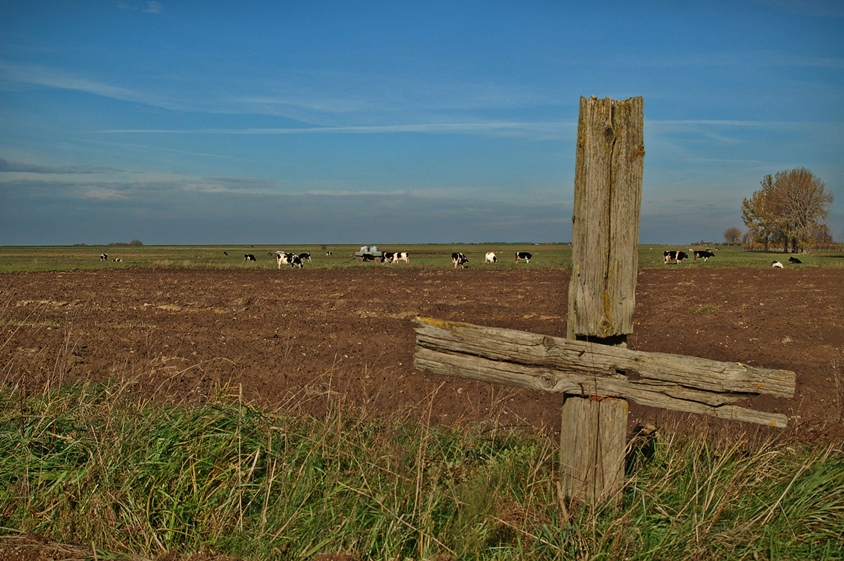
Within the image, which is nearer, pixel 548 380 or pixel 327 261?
pixel 548 380

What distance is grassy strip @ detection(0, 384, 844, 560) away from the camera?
3.66 metres

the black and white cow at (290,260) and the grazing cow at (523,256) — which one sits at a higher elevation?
the grazing cow at (523,256)

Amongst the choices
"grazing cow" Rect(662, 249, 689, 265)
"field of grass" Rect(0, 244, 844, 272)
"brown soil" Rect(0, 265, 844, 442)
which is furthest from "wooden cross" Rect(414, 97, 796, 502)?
"grazing cow" Rect(662, 249, 689, 265)

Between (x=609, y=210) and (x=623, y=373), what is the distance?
3.27ft

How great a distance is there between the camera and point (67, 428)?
15.3 feet

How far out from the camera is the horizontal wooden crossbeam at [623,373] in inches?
155

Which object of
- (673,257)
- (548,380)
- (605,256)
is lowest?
(548,380)

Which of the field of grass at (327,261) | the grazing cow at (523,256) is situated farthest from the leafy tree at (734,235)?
the grazing cow at (523,256)

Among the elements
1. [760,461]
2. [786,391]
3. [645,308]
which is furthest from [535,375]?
[645,308]

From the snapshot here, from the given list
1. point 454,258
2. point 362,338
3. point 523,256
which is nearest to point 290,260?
point 454,258

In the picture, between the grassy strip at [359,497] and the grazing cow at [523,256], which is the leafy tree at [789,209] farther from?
the grassy strip at [359,497]

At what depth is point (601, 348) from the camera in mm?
4012

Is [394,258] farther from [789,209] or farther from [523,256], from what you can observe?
[789,209]

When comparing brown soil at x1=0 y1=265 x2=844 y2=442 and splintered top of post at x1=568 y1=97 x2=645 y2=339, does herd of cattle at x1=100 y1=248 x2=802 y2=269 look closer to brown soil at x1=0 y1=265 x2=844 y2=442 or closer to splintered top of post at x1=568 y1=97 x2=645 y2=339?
brown soil at x1=0 y1=265 x2=844 y2=442
